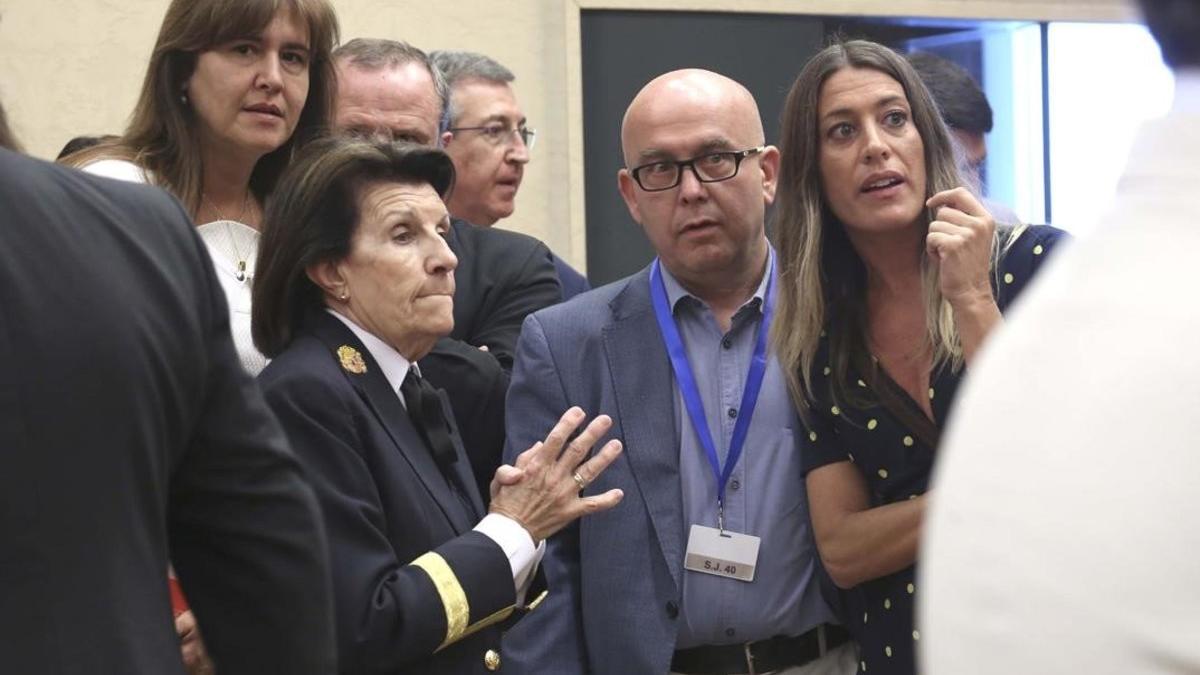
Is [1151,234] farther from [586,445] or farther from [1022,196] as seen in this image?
[1022,196]

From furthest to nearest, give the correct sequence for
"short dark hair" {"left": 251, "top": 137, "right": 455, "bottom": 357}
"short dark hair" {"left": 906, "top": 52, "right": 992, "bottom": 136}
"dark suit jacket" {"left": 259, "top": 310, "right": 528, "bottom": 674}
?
"short dark hair" {"left": 906, "top": 52, "right": 992, "bottom": 136}, "short dark hair" {"left": 251, "top": 137, "right": 455, "bottom": 357}, "dark suit jacket" {"left": 259, "top": 310, "right": 528, "bottom": 674}

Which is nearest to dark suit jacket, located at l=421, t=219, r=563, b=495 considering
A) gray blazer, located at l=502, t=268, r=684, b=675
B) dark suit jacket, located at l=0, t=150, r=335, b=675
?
gray blazer, located at l=502, t=268, r=684, b=675

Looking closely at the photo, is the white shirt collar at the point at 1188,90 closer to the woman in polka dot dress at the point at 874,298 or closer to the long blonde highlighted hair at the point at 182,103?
the woman in polka dot dress at the point at 874,298

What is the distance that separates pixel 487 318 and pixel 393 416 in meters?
0.94

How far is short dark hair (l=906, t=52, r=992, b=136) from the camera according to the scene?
Answer: 4.73m

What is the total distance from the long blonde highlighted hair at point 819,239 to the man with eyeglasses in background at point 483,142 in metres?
1.75

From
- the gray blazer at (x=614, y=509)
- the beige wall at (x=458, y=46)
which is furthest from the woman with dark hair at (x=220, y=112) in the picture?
the beige wall at (x=458, y=46)

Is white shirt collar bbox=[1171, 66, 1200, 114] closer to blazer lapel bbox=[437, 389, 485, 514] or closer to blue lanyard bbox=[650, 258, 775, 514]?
blazer lapel bbox=[437, 389, 485, 514]

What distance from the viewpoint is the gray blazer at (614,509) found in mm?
3184

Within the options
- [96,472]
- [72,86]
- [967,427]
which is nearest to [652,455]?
[96,472]

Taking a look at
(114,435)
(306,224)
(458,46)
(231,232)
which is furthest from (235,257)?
(458,46)

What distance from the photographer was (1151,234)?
0.88 m

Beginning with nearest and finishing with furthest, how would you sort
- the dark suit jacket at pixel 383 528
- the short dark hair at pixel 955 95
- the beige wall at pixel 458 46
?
1. the dark suit jacket at pixel 383 528
2. the short dark hair at pixel 955 95
3. the beige wall at pixel 458 46

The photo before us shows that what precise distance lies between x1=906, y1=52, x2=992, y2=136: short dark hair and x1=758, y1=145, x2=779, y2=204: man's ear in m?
1.19
